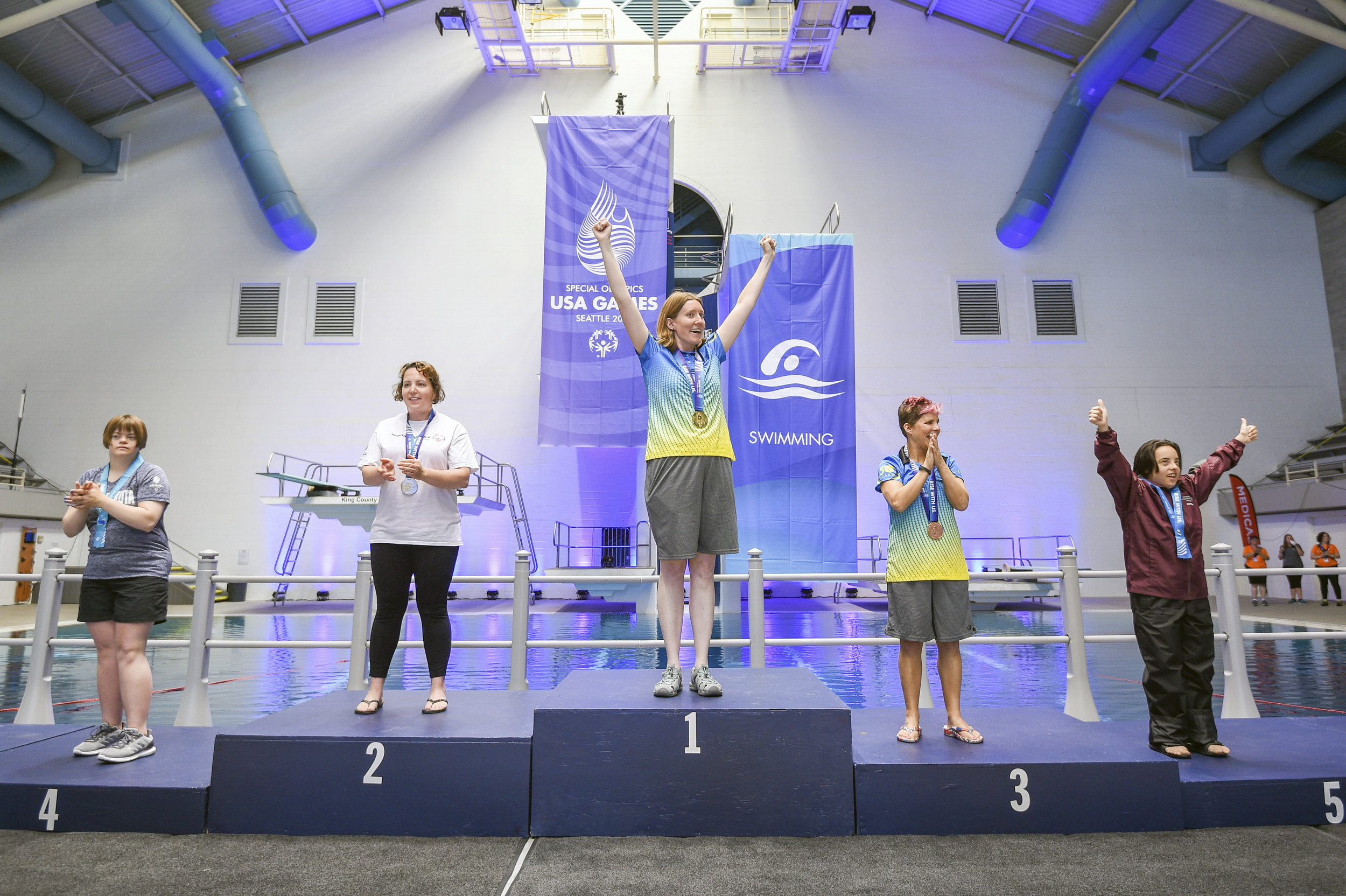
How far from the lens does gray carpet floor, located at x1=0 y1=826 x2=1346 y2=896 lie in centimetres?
190

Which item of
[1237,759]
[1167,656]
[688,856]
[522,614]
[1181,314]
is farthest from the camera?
[1181,314]

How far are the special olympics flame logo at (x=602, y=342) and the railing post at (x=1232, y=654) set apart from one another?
6.93m

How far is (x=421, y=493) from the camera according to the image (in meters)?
2.88

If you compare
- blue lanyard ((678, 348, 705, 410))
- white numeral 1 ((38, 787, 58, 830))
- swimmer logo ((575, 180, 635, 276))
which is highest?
swimmer logo ((575, 180, 635, 276))

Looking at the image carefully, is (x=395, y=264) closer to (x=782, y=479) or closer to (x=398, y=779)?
(x=782, y=479)

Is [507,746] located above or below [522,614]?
below

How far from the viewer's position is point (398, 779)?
92.7 inches

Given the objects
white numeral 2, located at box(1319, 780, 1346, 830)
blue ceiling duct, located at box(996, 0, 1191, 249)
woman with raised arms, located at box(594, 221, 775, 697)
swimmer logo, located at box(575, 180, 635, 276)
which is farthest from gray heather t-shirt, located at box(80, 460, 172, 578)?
blue ceiling duct, located at box(996, 0, 1191, 249)

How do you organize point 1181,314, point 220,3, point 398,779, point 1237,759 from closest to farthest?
point 398,779, point 1237,759, point 220,3, point 1181,314

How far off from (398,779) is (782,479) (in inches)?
288

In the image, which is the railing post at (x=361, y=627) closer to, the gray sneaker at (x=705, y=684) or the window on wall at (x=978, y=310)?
the gray sneaker at (x=705, y=684)

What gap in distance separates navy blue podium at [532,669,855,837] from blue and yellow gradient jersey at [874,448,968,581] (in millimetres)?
748

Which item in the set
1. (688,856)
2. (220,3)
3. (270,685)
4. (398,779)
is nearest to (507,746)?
(398,779)

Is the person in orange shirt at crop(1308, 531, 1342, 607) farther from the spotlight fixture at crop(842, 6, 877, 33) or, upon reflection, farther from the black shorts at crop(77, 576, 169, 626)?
the black shorts at crop(77, 576, 169, 626)
